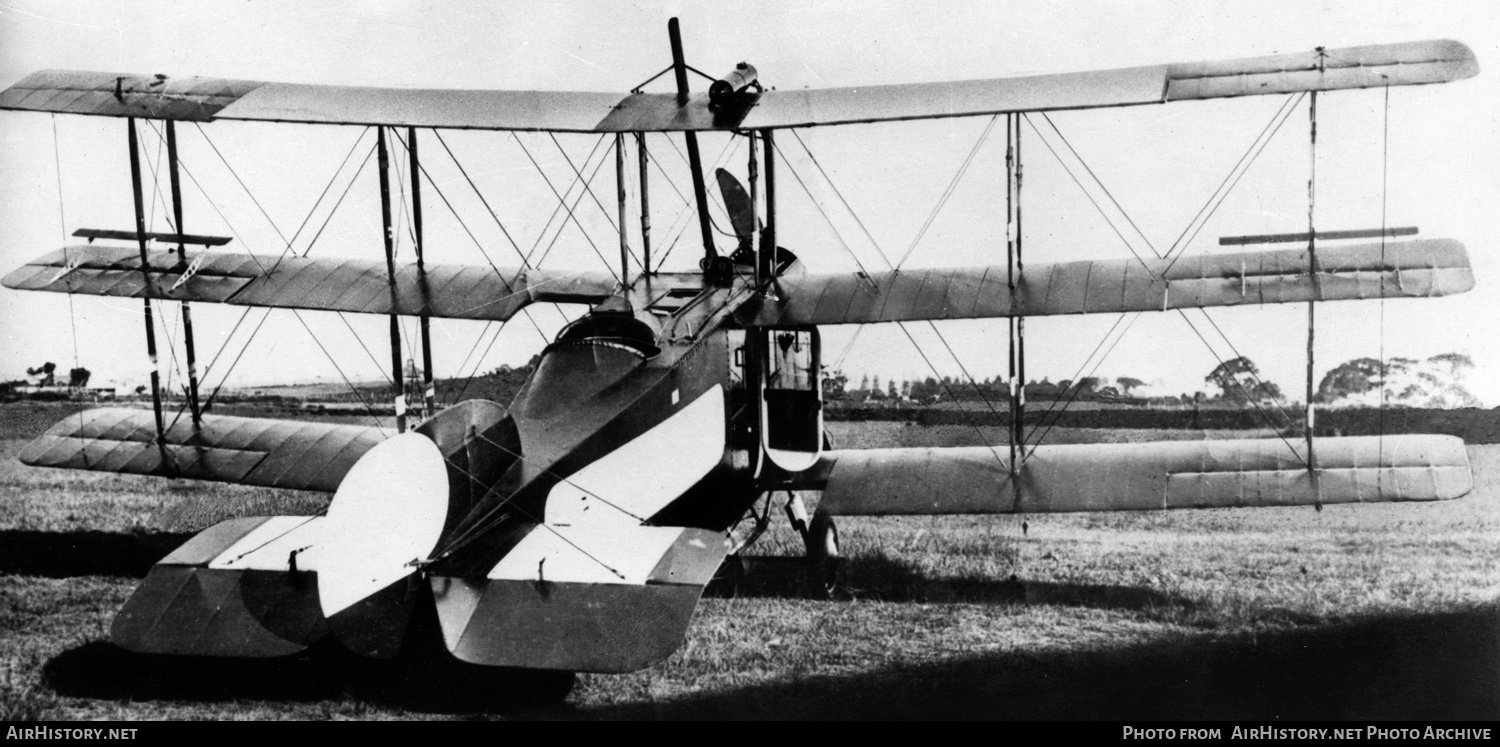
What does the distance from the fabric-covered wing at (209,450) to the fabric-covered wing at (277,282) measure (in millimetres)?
1218

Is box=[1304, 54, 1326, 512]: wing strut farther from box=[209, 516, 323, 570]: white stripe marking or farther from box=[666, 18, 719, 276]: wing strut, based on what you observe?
box=[209, 516, 323, 570]: white stripe marking

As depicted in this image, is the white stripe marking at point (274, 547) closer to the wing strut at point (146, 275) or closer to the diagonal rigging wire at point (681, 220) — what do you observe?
the wing strut at point (146, 275)

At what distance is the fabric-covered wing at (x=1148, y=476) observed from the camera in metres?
7.35

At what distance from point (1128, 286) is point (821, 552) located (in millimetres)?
3128

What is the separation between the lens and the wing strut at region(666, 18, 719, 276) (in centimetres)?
741

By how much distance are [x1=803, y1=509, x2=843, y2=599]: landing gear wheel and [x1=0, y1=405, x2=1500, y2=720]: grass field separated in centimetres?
19

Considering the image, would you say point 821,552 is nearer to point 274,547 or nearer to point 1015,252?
point 1015,252

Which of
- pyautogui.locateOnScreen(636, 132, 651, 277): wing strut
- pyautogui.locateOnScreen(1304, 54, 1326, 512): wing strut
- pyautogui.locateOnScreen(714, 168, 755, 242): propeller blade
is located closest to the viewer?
pyautogui.locateOnScreen(1304, 54, 1326, 512): wing strut

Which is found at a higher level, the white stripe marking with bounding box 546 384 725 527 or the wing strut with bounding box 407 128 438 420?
the wing strut with bounding box 407 128 438 420

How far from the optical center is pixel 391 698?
222 inches

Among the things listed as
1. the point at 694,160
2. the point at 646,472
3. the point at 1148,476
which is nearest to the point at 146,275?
the point at 694,160

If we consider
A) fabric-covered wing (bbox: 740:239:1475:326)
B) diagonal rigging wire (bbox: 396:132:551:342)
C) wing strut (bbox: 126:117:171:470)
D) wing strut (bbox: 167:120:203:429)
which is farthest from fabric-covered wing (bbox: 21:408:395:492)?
fabric-covered wing (bbox: 740:239:1475:326)

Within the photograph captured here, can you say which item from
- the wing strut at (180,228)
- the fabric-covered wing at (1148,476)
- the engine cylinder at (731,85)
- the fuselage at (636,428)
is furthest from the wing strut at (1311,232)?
the wing strut at (180,228)

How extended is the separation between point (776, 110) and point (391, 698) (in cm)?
432
